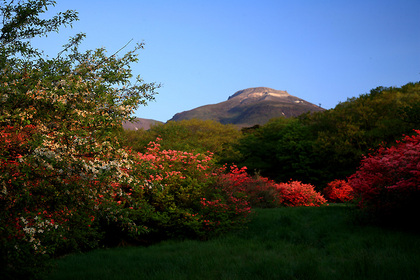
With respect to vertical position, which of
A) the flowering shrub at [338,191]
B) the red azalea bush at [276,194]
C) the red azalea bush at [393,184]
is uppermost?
the red azalea bush at [393,184]

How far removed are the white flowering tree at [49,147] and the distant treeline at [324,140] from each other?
20859 mm

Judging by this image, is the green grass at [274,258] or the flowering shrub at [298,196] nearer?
the green grass at [274,258]

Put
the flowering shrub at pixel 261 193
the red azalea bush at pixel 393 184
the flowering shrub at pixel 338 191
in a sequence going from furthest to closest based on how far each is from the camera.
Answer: the flowering shrub at pixel 338 191 → the flowering shrub at pixel 261 193 → the red azalea bush at pixel 393 184

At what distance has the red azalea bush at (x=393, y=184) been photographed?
938 centimetres

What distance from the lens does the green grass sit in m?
6.62

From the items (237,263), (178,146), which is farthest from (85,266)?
(178,146)

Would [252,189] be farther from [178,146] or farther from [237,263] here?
[237,263]

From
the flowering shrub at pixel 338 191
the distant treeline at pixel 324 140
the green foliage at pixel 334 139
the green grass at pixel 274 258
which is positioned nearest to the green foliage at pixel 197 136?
the distant treeline at pixel 324 140

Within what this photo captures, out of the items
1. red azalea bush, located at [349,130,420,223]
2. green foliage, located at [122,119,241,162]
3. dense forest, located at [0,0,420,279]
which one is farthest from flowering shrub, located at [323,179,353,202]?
red azalea bush, located at [349,130,420,223]

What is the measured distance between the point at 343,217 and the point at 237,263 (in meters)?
7.16

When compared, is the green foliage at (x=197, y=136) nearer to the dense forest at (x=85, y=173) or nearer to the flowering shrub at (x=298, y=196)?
the flowering shrub at (x=298, y=196)

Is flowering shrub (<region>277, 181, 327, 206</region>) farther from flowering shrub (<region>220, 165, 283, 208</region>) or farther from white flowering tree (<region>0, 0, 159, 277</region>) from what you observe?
white flowering tree (<region>0, 0, 159, 277</region>)

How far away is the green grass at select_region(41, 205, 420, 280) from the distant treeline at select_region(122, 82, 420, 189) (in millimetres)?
17188

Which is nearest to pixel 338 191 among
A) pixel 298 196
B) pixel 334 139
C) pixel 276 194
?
pixel 334 139
